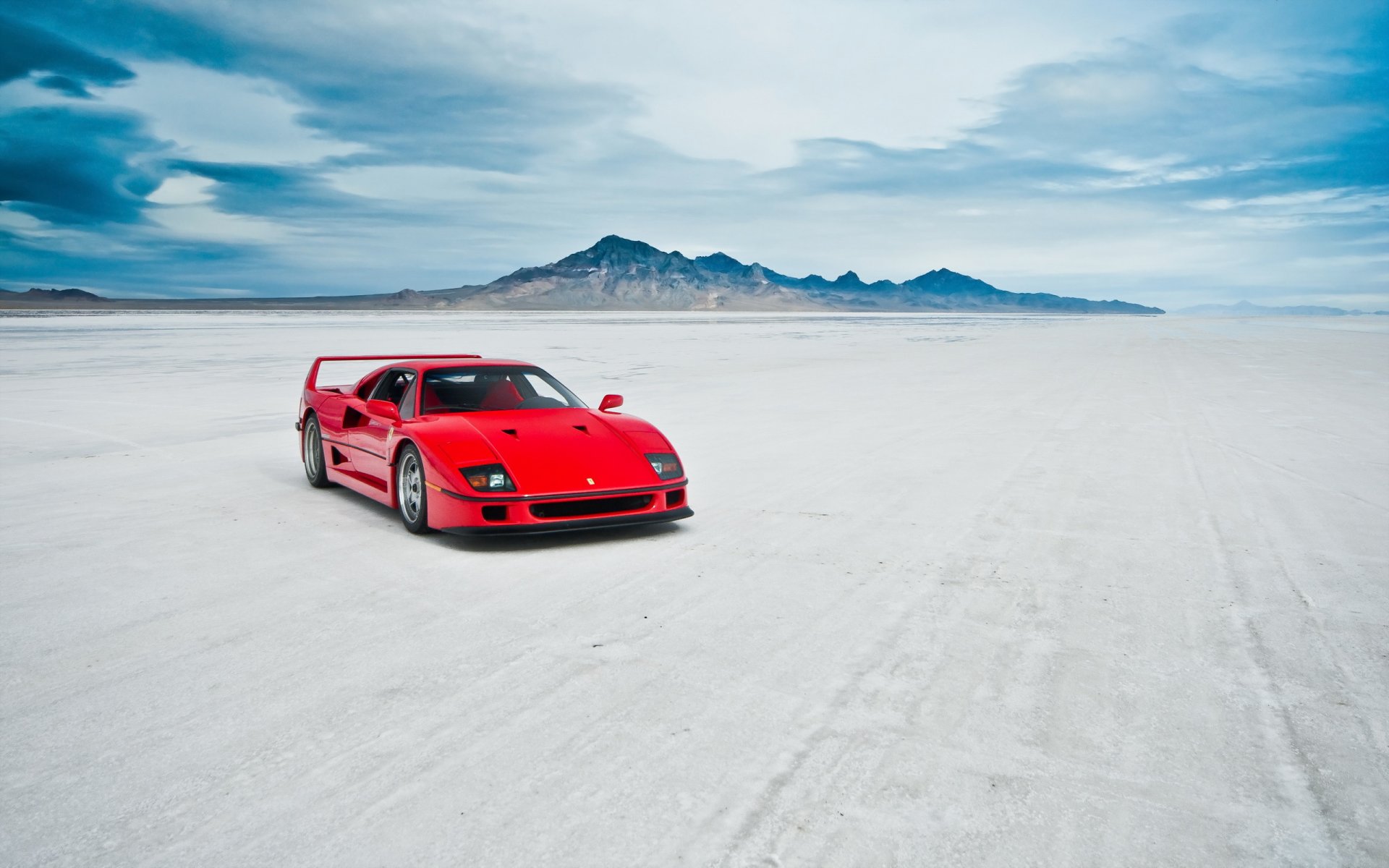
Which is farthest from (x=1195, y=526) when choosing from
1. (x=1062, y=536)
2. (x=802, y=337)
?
(x=802, y=337)

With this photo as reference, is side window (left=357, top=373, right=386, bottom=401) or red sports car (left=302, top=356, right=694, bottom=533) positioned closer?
red sports car (left=302, top=356, right=694, bottom=533)

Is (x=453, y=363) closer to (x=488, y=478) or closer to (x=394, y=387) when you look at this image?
(x=394, y=387)

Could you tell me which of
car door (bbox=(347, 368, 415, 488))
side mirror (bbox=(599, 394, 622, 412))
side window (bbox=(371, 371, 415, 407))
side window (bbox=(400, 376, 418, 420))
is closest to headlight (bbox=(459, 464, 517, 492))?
car door (bbox=(347, 368, 415, 488))

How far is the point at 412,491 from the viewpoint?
262 inches

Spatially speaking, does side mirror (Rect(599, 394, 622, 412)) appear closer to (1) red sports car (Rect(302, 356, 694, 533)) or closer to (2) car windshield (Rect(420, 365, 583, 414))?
(1) red sports car (Rect(302, 356, 694, 533))

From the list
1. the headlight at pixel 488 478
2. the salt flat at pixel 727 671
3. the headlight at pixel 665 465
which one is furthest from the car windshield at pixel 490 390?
the headlight at pixel 488 478

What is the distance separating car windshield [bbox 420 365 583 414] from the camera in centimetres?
749

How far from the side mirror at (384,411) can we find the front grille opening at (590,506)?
150 centimetres

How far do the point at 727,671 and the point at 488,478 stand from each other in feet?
8.39

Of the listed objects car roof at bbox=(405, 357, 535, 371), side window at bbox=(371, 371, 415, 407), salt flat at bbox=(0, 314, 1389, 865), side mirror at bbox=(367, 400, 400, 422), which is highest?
car roof at bbox=(405, 357, 535, 371)

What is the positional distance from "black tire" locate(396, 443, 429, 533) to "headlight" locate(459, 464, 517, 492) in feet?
1.31

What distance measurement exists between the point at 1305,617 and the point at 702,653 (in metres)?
2.92

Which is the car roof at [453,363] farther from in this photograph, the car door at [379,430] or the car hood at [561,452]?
the car hood at [561,452]

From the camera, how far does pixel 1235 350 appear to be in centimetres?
3341
